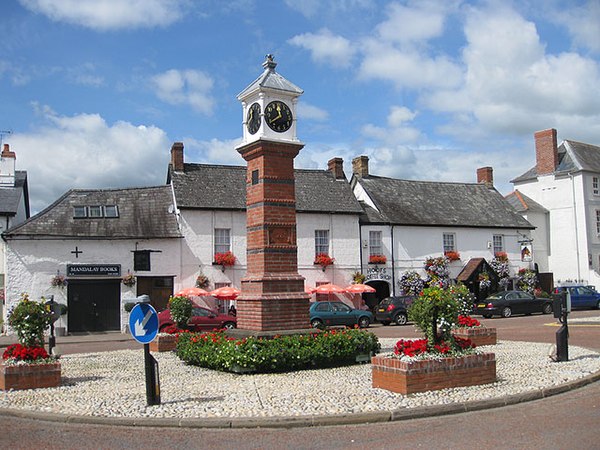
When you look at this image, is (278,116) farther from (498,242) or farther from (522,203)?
(522,203)

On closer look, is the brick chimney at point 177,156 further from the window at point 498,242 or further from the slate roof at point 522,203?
the slate roof at point 522,203

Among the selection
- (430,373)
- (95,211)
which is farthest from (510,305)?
(430,373)

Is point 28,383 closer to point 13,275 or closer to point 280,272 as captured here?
point 280,272

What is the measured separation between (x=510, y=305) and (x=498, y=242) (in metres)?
7.72

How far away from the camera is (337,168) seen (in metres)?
36.6

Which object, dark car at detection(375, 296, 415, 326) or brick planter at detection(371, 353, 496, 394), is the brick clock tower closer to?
brick planter at detection(371, 353, 496, 394)

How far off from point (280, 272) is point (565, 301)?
609 centimetres

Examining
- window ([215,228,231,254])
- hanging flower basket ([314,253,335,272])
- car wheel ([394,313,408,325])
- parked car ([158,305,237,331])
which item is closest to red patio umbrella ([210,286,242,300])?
window ([215,228,231,254])

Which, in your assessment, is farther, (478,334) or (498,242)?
(498,242)

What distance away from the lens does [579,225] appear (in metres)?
41.7

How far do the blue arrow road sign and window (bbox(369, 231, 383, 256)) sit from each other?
2590 cm

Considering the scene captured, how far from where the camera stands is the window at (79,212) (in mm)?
30031

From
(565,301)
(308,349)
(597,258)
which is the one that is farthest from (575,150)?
(308,349)

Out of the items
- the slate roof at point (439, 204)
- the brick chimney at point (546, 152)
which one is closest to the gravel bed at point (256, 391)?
the slate roof at point (439, 204)
